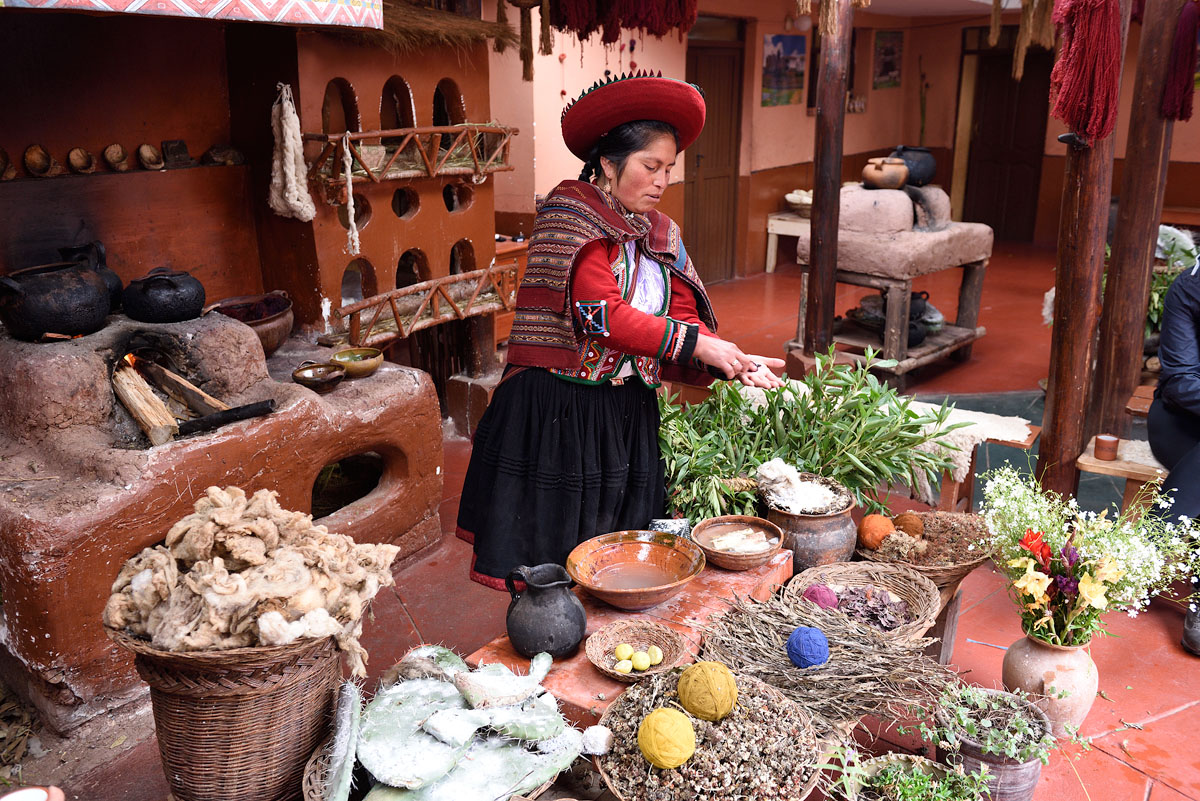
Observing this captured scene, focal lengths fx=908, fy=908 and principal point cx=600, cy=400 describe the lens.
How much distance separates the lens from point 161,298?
Result: 3775mm

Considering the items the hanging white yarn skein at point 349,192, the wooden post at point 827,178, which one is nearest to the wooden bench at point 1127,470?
the wooden post at point 827,178

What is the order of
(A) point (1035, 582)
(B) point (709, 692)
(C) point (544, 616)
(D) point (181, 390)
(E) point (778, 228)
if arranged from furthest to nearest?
(E) point (778, 228) → (D) point (181, 390) → (A) point (1035, 582) → (C) point (544, 616) → (B) point (709, 692)

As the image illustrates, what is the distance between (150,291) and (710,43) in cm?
787

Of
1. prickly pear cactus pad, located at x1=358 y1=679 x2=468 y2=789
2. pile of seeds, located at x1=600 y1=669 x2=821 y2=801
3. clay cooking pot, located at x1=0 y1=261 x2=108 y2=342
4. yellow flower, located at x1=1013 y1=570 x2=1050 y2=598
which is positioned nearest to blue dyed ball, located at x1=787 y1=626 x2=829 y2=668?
pile of seeds, located at x1=600 y1=669 x2=821 y2=801

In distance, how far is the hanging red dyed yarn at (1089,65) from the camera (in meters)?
3.83

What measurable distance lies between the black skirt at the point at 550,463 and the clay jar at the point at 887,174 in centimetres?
491

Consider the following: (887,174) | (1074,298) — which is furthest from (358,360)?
(887,174)

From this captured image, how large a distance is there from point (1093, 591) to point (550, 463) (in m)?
1.67

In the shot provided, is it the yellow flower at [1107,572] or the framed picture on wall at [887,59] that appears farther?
the framed picture on wall at [887,59]

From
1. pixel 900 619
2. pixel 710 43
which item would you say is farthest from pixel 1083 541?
pixel 710 43

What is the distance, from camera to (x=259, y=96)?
183 inches

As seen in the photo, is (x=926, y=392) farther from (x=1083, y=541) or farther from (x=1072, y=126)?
(x=1083, y=541)

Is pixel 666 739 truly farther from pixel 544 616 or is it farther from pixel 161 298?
pixel 161 298

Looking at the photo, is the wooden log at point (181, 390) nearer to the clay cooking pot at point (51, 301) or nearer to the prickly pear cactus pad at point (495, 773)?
the clay cooking pot at point (51, 301)
